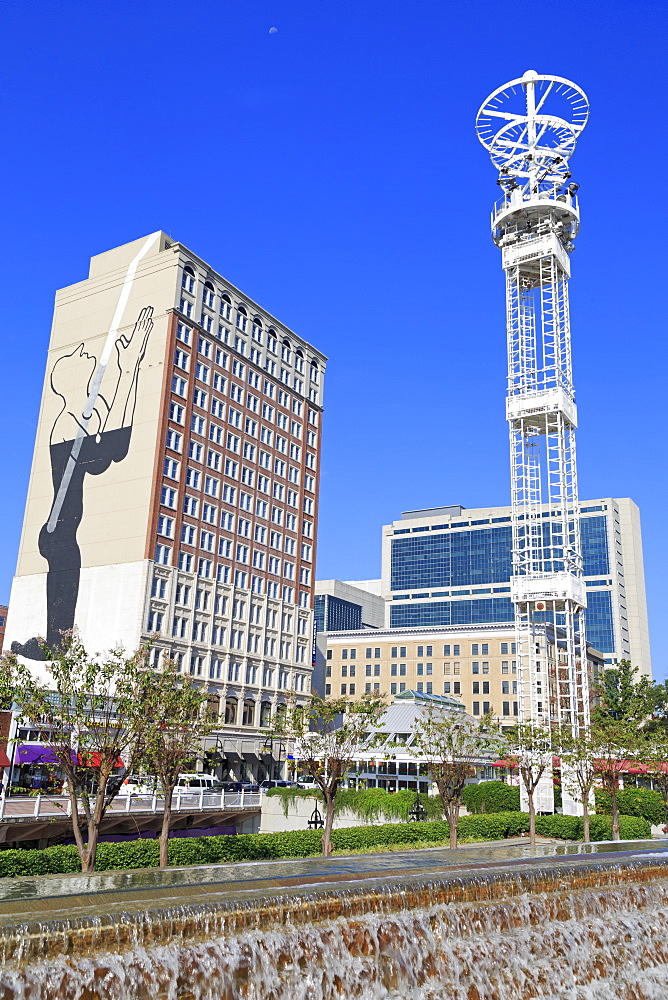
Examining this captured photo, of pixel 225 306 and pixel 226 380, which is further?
pixel 225 306

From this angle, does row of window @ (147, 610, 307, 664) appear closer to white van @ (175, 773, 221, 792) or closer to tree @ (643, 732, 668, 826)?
white van @ (175, 773, 221, 792)

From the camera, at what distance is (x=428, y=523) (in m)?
199

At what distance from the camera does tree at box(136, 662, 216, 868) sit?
28109 mm

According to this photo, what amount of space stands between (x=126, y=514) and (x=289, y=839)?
165 feet

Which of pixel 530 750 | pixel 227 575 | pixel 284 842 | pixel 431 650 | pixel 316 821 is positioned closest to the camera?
pixel 284 842

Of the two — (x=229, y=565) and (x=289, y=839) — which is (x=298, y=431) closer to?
(x=229, y=565)

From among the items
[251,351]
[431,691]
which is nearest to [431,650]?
[431,691]

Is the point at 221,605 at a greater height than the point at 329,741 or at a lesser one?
greater

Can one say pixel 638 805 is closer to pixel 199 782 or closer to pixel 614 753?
pixel 614 753

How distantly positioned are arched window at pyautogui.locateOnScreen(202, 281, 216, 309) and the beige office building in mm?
55936

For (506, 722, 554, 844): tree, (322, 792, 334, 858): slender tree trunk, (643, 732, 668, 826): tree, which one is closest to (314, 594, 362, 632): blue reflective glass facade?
(643, 732, 668, 826): tree

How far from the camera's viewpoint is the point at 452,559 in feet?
631

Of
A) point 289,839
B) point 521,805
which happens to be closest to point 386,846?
point 289,839

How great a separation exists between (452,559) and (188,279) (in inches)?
4641
